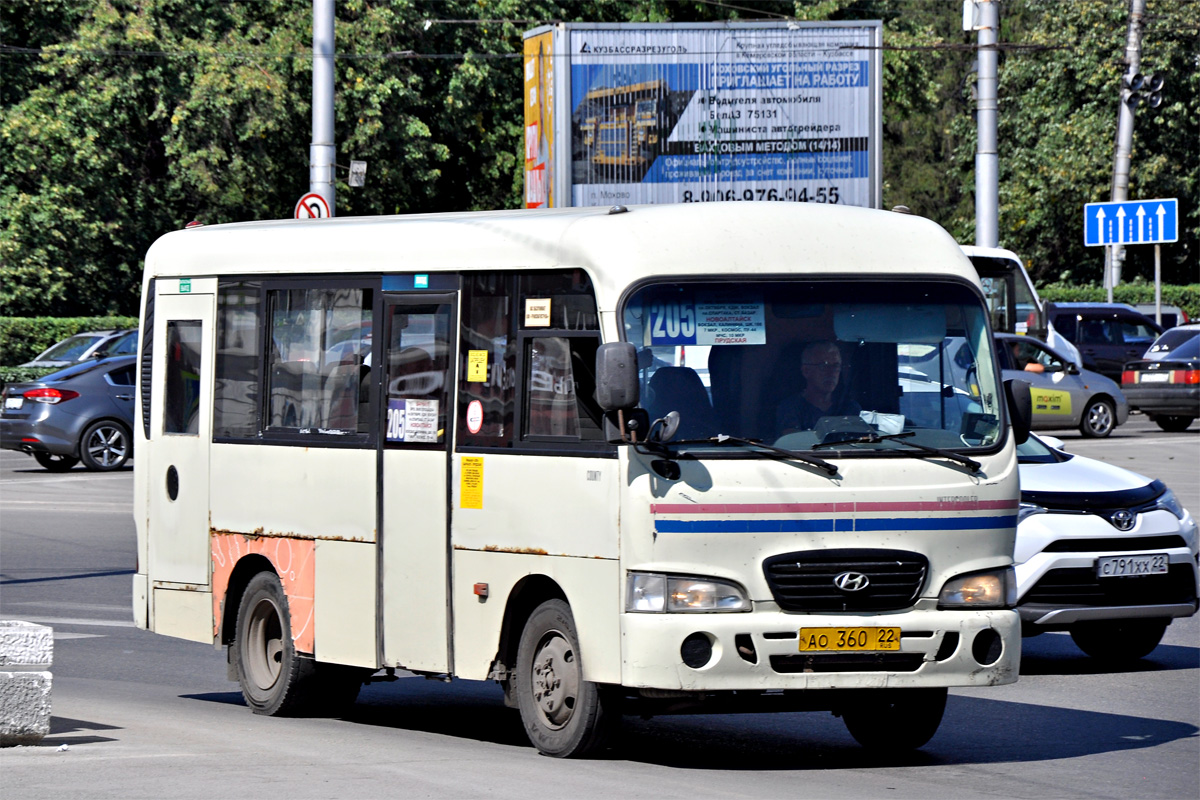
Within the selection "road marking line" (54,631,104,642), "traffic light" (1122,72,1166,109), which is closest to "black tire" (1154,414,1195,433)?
"traffic light" (1122,72,1166,109)

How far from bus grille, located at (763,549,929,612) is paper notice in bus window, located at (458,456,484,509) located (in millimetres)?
1507

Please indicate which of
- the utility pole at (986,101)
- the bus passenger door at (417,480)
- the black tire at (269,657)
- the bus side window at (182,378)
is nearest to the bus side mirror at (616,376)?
the bus passenger door at (417,480)

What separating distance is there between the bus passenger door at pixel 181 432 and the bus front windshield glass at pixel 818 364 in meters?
3.48

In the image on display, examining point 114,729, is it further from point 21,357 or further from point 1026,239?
point 1026,239

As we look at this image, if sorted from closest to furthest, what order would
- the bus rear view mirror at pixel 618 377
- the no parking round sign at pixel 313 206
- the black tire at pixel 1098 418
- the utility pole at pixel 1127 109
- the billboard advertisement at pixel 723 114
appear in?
the bus rear view mirror at pixel 618 377
the no parking round sign at pixel 313 206
the black tire at pixel 1098 418
the billboard advertisement at pixel 723 114
the utility pole at pixel 1127 109

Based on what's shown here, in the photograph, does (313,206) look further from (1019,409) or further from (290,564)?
(1019,409)

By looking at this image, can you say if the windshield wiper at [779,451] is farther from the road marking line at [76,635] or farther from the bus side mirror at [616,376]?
the road marking line at [76,635]

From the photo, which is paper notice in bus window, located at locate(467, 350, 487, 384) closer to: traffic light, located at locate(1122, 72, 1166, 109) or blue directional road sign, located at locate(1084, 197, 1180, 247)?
blue directional road sign, located at locate(1084, 197, 1180, 247)

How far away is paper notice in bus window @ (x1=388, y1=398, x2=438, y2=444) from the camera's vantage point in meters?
8.98

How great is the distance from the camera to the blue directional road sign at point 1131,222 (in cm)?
3615

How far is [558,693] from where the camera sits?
8203 millimetres

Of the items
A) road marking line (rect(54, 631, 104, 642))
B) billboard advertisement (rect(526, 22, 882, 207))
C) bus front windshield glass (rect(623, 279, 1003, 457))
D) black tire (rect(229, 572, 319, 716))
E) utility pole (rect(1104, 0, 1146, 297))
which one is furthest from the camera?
utility pole (rect(1104, 0, 1146, 297))

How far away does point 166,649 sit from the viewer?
12.7 meters

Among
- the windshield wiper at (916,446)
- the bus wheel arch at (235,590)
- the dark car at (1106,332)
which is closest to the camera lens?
the windshield wiper at (916,446)
